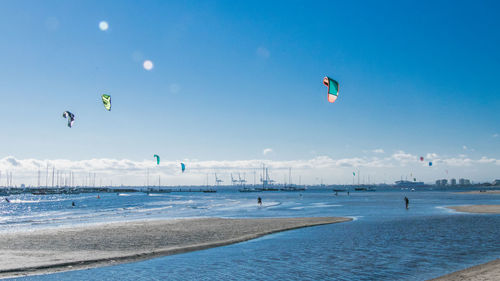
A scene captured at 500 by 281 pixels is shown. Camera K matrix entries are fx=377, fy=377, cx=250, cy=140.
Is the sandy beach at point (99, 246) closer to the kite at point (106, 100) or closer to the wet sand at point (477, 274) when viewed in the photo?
the kite at point (106, 100)

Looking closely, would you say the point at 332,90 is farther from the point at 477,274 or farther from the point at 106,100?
the point at 106,100

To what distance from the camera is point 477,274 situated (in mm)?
11250

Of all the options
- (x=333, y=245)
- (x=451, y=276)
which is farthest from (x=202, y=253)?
(x=451, y=276)

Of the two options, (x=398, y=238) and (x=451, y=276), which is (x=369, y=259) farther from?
(x=398, y=238)

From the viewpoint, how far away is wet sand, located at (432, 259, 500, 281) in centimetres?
1066

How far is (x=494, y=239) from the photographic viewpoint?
66.2 feet

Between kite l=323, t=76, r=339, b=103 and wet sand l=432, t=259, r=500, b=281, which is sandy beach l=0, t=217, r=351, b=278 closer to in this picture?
kite l=323, t=76, r=339, b=103

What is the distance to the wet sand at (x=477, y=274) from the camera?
10656mm

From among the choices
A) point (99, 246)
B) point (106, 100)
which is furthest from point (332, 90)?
point (106, 100)

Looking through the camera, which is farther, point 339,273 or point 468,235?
point 468,235

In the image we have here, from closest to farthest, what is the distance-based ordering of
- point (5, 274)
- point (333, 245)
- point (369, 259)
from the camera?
point (5, 274) < point (369, 259) < point (333, 245)

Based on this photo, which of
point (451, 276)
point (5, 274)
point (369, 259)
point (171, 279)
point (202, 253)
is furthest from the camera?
point (202, 253)

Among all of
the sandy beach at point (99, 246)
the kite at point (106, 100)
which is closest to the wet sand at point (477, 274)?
the sandy beach at point (99, 246)

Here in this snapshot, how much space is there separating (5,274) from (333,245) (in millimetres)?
14007
